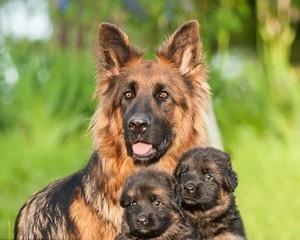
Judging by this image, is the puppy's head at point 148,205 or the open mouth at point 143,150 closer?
the puppy's head at point 148,205

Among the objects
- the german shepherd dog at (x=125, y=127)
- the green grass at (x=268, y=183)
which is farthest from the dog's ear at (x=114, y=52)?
the green grass at (x=268, y=183)

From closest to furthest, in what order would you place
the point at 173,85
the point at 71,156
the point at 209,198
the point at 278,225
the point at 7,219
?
the point at 209,198 → the point at 173,85 → the point at 278,225 → the point at 7,219 → the point at 71,156

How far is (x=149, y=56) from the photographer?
14477mm

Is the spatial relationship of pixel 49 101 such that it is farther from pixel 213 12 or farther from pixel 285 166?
pixel 285 166

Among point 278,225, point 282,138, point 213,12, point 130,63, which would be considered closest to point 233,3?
point 213,12

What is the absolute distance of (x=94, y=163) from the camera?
26.7ft

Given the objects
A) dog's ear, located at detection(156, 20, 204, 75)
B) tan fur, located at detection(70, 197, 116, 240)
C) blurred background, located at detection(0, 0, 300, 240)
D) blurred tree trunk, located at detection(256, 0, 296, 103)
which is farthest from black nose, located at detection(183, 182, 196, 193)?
blurred tree trunk, located at detection(256, 0, 296, 103)

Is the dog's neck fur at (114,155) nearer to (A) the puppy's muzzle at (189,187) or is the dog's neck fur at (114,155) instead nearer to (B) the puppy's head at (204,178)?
(B) the puppy's head at (204,178)

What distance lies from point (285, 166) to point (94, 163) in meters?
7.23

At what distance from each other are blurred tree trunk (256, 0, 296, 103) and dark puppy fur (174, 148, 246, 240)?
9216 millimetres

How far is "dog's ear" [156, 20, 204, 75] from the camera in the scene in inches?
326

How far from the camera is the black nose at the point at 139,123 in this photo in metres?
7.79

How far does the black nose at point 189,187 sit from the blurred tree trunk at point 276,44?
31.2 ft

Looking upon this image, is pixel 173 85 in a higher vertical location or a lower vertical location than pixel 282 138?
higher
